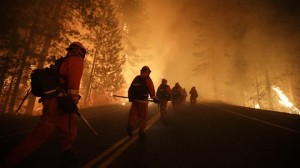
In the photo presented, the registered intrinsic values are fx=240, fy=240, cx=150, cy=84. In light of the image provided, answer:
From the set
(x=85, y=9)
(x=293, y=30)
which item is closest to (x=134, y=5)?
(x=85, y=9)

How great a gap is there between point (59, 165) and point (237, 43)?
159ft

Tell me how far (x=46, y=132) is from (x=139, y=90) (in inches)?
170

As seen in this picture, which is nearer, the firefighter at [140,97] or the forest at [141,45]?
the firefighter at [140,97]

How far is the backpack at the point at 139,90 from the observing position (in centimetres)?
798

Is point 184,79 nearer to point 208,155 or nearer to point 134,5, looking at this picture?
point 134,5

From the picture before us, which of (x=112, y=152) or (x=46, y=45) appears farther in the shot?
(x=46, y=45)

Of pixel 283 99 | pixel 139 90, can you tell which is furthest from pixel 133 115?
pixel 283 99

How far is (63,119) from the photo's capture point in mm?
4305

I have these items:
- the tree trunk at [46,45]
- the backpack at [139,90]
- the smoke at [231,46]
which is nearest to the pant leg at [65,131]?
the backpack at [139,90]

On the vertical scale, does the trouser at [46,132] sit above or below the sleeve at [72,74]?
below

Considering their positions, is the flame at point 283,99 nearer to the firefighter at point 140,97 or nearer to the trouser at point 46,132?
the firefighter at point 140,97

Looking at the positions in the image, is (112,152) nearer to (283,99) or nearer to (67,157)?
(67,157)

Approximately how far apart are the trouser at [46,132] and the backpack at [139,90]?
3.68 meters

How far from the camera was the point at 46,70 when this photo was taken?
416cm
